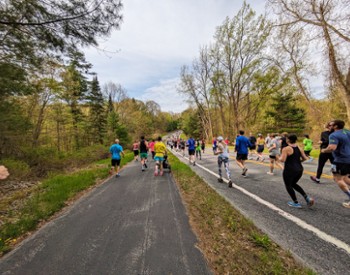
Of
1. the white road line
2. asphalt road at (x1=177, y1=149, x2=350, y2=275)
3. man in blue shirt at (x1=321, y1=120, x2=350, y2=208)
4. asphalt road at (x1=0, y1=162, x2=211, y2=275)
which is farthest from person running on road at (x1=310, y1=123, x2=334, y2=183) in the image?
Answer: asphalt road at (x1=0, y1=162, x2=211, y2=275)

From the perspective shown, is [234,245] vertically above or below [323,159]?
below

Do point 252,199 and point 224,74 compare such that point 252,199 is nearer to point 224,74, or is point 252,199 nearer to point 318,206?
point 318,206

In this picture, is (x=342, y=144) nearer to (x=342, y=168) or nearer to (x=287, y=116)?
(x=342, y=168)

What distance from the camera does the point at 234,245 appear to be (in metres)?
2.60

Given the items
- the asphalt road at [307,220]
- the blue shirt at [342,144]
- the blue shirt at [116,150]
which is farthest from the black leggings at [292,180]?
the blue shirt at [116,150]

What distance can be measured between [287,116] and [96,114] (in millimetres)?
34628

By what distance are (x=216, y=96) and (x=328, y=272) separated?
3183 cm

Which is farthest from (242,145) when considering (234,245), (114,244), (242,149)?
(114,244)

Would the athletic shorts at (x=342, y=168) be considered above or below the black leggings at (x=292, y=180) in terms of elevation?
above

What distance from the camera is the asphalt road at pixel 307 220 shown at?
228 centimetres

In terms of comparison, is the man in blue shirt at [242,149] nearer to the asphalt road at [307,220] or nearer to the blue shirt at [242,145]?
the blue shirt at [242,145]

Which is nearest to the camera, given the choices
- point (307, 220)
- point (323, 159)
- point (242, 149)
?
point (307, 220)

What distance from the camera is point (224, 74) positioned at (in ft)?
89.9

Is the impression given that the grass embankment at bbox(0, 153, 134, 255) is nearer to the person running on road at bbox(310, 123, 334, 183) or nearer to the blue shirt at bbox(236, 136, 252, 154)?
the blue shirt at bbox(236, 136, 252, 154)
